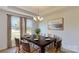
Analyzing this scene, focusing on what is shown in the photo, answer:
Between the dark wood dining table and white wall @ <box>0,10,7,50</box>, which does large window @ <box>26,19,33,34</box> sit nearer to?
the dark wood dining table

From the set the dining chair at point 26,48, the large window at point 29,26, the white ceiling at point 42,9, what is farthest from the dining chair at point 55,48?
the white ceiling at point 42,9

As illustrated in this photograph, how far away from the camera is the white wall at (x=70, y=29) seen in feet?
Answer: 6.20

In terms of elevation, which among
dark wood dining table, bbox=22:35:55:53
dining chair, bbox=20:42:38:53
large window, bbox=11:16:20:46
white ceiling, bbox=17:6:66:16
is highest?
white ceiling, bbox=17:6:66:16

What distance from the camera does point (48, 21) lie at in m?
2.03

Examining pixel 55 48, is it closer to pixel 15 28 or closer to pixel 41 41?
pixel 41 41

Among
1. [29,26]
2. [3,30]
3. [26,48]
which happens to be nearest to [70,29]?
[29,26]

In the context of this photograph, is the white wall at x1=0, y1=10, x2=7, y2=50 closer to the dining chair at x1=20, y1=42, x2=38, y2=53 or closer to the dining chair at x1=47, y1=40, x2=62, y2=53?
the dining chair at x1=20, y1=42, x2=38, y2=53

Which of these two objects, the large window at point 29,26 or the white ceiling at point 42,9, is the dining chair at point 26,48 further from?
the white ceiling at point 42,9

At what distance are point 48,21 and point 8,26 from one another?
815 millimetres

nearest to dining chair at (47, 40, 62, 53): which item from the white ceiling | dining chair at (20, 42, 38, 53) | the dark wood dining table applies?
the dark wood dining table

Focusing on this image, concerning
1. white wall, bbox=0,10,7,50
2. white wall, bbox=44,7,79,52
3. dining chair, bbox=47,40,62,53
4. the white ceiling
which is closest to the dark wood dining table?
dining chair, bbox=47,40,62,53

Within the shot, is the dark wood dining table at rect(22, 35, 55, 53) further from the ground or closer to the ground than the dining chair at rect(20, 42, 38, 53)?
further from the ground

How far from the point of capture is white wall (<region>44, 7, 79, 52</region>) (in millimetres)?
1891
